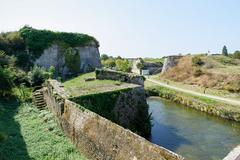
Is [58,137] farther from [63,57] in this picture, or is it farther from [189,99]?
[63,57]

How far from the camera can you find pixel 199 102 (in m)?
28.9

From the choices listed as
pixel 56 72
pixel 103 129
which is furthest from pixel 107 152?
pixel 56 72

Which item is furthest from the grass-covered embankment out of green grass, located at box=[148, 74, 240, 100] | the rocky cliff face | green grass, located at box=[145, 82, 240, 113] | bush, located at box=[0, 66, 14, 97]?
bush, located at box=[0, 66, 14, 97]

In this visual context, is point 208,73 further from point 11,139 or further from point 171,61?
point 11,139

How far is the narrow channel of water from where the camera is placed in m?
17.1

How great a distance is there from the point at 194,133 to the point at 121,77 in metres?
6.49

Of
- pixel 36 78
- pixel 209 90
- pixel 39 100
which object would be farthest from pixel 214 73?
pixel 39 100

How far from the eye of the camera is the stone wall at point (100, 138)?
8273mm

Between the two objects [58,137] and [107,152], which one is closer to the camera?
[107,152]

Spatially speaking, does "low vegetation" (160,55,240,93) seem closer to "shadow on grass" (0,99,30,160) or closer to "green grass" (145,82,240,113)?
"green grass" (145,82,240,113)

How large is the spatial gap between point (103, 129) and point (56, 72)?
27598 millimetres

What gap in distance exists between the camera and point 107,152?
10.3m

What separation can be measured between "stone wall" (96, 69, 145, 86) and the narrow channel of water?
3.60 m

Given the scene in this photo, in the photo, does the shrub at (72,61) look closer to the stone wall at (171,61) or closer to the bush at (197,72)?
the bush at (197,72)
